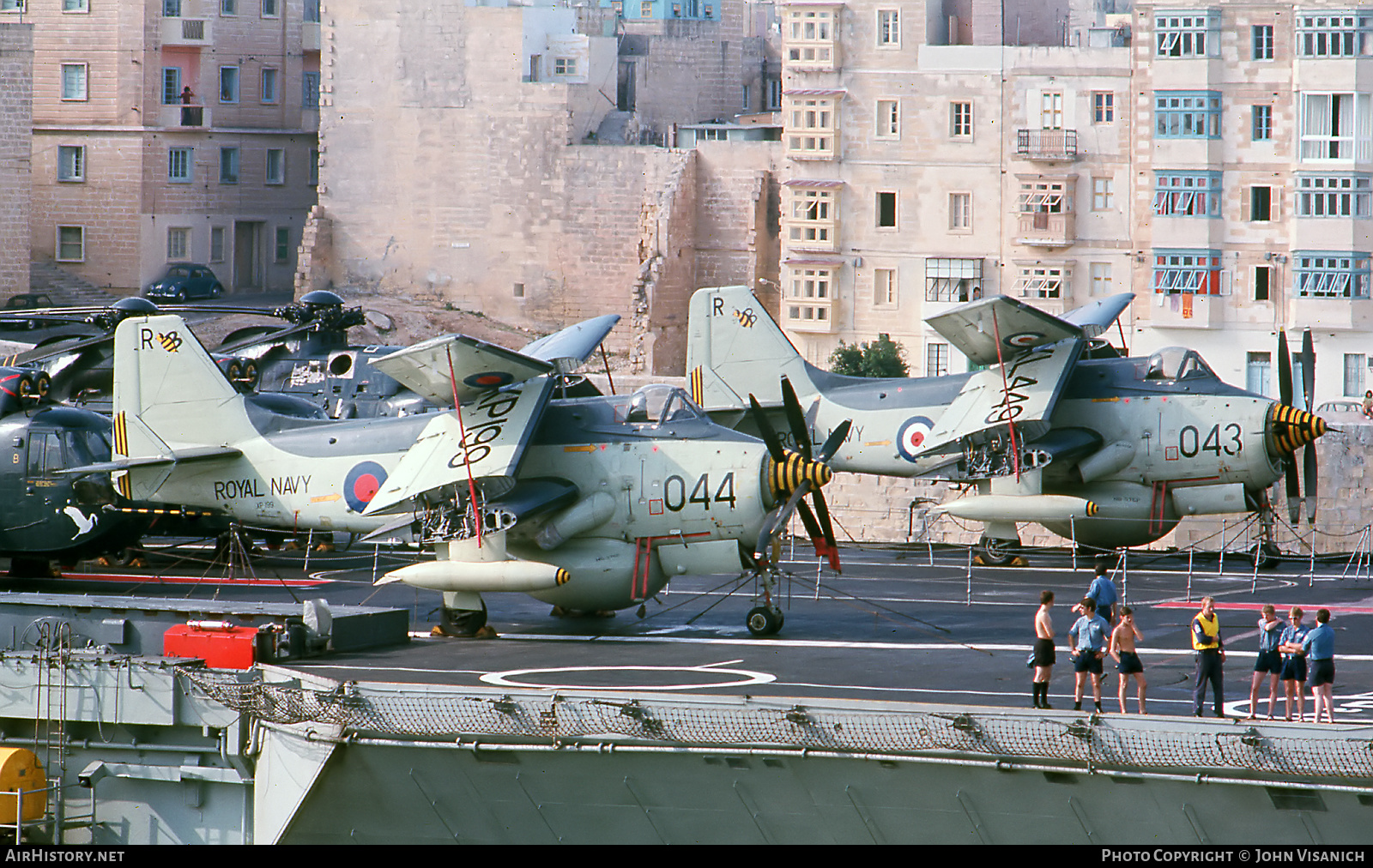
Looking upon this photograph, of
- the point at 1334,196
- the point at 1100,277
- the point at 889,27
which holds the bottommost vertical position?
the point at 1100,277

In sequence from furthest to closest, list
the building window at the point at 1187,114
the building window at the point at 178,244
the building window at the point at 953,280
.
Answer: the building window at the point at 178,244, the building window at the point at 953,280, the building window at the point at 1187,114

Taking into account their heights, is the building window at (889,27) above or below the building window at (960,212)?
above

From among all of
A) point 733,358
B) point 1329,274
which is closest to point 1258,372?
point 1329,274

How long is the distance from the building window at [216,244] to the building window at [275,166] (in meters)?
4.54

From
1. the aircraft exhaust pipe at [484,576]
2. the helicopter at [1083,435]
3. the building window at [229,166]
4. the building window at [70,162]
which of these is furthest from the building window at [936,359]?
the aircraft exhaust pipe at [484,576]

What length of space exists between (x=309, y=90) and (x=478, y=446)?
217 feet

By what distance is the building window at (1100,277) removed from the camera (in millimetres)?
75438

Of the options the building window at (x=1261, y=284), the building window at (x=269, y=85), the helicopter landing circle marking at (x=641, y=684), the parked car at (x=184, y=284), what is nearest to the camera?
the helicopter landing circle marking at (x=641, y=684)

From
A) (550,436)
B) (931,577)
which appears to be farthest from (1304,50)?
(550,436)

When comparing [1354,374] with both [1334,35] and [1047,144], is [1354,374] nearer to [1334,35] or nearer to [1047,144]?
[1334,35]

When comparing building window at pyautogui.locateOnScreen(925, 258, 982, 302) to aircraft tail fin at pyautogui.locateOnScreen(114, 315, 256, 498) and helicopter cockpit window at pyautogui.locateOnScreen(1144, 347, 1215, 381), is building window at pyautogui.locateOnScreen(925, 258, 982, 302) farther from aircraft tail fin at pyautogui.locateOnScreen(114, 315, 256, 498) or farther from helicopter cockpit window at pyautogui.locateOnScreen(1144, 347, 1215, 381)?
aircraft tail fin at pyautogui.locateOnScreen(114, 315, 256, 498)

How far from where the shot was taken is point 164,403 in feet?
130

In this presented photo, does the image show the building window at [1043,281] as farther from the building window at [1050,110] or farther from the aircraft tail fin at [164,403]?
the aircraft tail fin at [164,403]

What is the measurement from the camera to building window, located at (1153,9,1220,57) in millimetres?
69938
